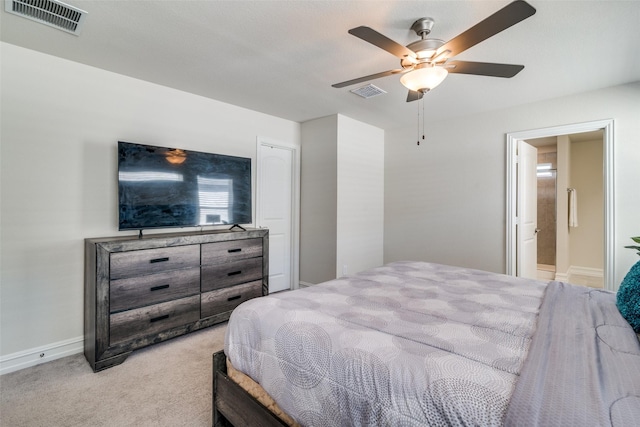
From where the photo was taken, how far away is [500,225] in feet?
12.0

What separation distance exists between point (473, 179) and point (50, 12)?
4380 millimetres

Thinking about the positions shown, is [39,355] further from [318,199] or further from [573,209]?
→ [573,209]

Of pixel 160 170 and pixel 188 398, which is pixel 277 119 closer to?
Answer: pixel 160 170

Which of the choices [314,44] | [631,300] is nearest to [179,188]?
[314,44]

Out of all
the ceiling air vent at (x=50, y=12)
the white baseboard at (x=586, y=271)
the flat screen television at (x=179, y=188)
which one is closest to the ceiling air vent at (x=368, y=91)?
the flat screen television at (x=179, y=188)

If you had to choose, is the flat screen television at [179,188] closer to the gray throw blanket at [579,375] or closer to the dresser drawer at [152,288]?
the dresser drawer at [152,288]

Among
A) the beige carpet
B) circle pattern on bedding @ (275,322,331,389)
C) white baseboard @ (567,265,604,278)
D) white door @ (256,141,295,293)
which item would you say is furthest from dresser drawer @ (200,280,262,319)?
white baseboard @ (567,265,604,278)

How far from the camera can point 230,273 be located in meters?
3.02

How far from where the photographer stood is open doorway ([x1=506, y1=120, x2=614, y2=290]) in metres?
2.98

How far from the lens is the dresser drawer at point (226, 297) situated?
2.84 meters

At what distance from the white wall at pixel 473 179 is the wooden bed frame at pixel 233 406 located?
3415 millimetres

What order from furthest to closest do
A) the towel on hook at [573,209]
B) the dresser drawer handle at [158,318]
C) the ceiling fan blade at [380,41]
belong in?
1. the towel on hook at [573,209]
2. the dresser drawer handle at [158,318]
3. the ceiling fan blade at [380,41]

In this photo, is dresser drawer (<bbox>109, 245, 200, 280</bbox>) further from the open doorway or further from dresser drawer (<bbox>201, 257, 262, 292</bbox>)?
the open doorway

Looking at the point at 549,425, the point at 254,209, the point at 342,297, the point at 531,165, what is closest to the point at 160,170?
the point at 254,209
